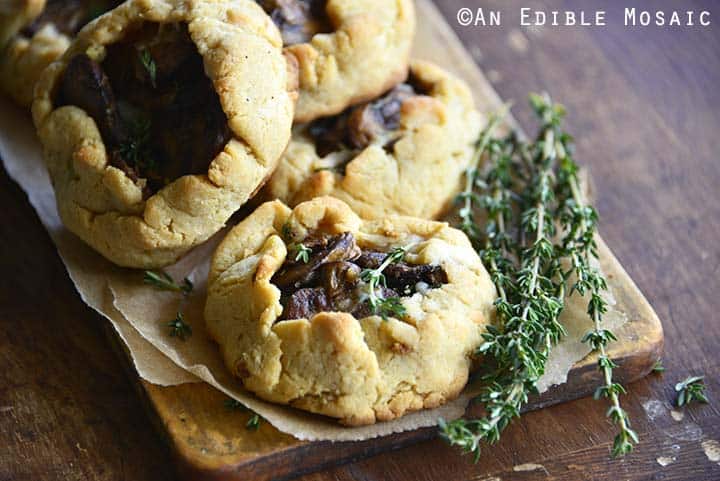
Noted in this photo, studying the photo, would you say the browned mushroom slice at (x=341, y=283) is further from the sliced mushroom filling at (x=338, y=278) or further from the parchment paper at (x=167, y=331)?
the parchment paper at (x=167, y=331)

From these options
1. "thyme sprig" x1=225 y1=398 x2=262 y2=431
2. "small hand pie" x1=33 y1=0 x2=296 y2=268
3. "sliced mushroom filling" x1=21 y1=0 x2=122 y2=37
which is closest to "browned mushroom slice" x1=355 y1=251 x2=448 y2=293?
"small hand pie" x1=33 y1=0 x2=296 y2=268

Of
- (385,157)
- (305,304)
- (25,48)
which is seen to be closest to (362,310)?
(305,304)

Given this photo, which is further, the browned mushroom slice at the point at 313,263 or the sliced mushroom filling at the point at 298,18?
the sliced mushroom filling at the point at 298,18

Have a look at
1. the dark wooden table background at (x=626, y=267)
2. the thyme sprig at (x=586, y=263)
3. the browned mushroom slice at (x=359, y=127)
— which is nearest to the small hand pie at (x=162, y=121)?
the browned mushroom slice at (x=359, y=127)

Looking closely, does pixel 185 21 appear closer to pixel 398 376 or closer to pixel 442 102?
pixel 442 102

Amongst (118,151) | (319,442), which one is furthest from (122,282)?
(319,442)

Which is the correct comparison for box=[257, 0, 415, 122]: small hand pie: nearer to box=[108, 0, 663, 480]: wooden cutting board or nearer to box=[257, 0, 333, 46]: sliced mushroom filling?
box=[257, 0, 333, 46]: sliced mushroom filling
